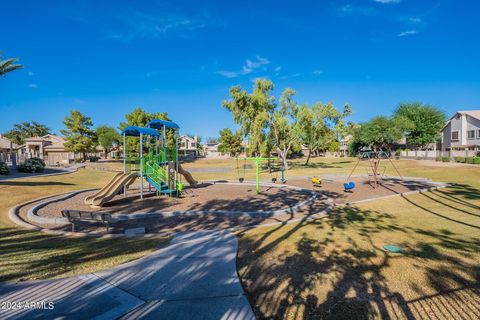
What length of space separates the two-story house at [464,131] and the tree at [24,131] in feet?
431

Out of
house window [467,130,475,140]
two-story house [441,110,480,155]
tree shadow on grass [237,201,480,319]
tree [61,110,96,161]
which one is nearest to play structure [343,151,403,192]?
tree shadow on grass [237,201,480,319]

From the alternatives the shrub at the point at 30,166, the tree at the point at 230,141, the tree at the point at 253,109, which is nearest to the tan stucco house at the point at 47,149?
the shrub at the point at 30,166

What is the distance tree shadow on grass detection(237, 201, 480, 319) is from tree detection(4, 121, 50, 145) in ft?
398

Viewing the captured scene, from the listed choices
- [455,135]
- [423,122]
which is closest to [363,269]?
[455,135]

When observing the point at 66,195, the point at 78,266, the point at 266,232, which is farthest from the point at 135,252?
the point at 66,195

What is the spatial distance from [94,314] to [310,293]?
11.4 feet

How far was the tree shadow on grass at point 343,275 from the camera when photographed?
13.6 ft

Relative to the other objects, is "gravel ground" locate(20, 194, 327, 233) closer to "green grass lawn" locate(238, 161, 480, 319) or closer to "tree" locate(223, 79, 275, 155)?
"green grass lawn" locate(238, 161, 480, 319)

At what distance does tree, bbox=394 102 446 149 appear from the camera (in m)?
60.8

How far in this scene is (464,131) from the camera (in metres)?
52.4

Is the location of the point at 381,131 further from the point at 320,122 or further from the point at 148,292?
the point at 148,292

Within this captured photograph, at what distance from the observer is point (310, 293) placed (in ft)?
15.1

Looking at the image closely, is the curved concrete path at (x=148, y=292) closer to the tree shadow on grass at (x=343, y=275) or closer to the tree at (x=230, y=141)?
the tree shadow on grass at (x=343, y=275)

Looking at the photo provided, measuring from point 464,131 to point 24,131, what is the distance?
451ft
